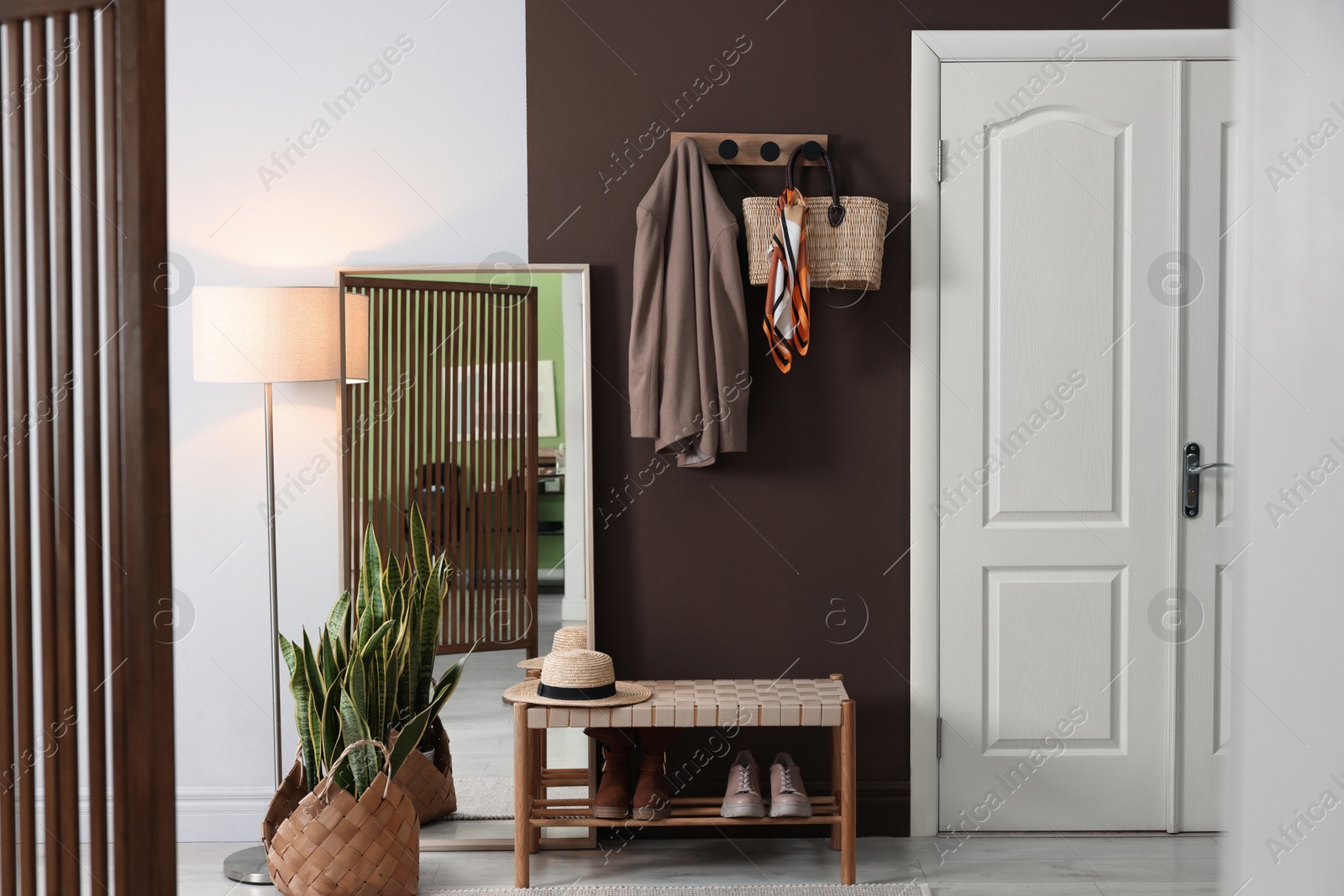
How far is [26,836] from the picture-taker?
968mm

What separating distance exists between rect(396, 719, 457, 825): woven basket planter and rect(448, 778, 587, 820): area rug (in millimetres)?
23

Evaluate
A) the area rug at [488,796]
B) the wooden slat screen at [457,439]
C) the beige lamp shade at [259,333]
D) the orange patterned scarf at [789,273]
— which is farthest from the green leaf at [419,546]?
the orange patterned scarf at [789,273]

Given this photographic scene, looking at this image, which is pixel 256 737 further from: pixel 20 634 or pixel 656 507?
pixel 20 634

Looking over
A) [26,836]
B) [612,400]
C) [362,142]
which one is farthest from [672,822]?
[362,142]

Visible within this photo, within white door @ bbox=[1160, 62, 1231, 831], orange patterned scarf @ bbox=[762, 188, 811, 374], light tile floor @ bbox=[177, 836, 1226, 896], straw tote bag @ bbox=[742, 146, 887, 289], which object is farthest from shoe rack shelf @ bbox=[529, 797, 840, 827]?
straw tote bag @ bbox=[742, 146, 887, 289]

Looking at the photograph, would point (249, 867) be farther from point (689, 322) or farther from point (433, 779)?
point (689, 322)

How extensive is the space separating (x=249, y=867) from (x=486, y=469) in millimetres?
1196

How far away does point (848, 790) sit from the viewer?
252 cm

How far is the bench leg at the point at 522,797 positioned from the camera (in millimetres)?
2535

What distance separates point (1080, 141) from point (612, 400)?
1.49 meters

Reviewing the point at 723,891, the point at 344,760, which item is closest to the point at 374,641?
the point at 344,760

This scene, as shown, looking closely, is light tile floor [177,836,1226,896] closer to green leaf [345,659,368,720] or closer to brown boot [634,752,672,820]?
brown boot [634,752,672,820]

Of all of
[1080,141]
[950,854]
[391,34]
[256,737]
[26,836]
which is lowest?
[950,854]

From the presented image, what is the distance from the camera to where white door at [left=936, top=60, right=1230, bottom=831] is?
285 cm
